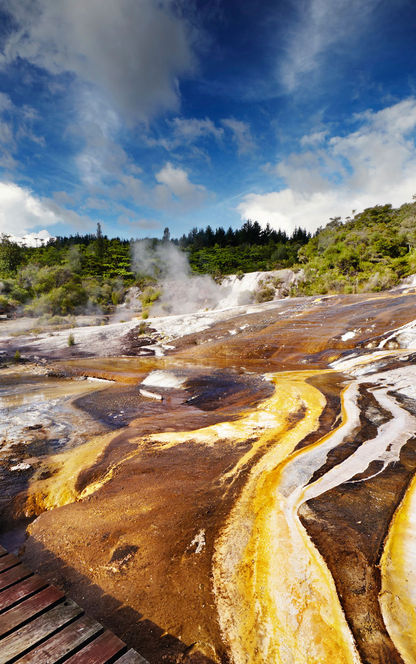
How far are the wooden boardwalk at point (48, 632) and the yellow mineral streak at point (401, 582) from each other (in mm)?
1261

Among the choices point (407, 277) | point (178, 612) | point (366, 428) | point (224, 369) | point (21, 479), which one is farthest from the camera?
point (407, 277)

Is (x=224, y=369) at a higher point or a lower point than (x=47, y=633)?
lower

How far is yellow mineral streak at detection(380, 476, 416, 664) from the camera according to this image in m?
1.42

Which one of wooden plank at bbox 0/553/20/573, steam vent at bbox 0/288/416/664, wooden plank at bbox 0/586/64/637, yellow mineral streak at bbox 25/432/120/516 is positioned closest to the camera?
wooden plank at bbox 0/586/64/637

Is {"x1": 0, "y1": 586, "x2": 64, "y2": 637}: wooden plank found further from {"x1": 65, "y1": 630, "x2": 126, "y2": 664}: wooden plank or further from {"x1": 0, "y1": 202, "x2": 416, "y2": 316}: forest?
{"x1": 0, "y1": 202, "x2": 416, "y2": 316}: forest

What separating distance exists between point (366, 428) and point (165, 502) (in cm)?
294

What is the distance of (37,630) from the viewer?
4.53ft

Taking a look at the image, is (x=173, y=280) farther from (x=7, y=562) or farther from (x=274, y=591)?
(x=274, y=591)

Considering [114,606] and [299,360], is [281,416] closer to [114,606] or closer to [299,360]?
[114,606]

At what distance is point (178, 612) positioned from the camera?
1655 millimetres

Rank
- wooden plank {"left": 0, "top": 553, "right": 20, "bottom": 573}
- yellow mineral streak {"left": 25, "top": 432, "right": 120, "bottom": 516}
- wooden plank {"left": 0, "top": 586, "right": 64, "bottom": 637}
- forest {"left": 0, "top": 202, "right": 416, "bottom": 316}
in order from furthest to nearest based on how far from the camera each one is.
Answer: forest {"left": 0, "top": 202, "right": 416, "bottom": 316} → yellow mineral streak {"left": 25, "top": 432, "right": 120, "bottom": 516} → wooden plank {"left": 0, "top": 553, "right": 20, "bottom": 573} → wooden plank {"left": 0, "top": 586, "right": 64, "bottom": 637}

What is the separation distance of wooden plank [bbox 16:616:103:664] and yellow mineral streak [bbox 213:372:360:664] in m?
0.71

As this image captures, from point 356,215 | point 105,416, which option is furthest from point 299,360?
point 356,215

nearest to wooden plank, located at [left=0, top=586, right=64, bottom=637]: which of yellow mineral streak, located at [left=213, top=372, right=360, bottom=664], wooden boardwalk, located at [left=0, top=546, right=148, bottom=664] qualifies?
wooden boardwalk, located at [left=0, top=546, right=148, bottom=664]
